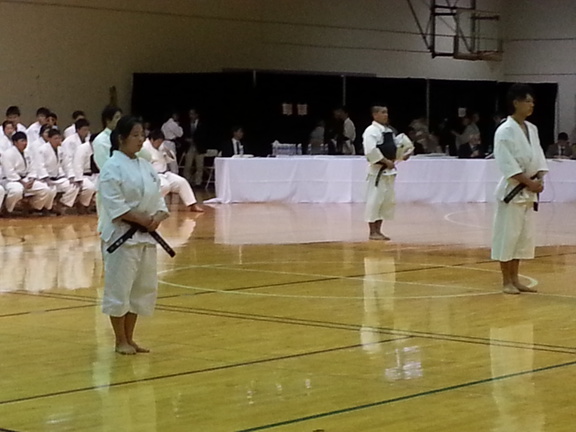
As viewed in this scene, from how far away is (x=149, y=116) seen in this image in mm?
25594

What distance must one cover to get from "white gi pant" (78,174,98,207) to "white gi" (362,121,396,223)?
567cm

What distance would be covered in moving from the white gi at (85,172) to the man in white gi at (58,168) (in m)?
0.10

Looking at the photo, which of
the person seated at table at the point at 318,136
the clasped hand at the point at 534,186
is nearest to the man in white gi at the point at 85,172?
the person seated at table at the point at 318,136

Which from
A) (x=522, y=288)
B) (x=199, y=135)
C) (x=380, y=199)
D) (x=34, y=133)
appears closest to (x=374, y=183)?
(x=380, y=199)

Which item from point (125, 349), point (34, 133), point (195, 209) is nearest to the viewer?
point (125, 349)

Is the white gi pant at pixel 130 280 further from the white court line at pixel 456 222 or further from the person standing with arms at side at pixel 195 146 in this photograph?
the person standing with arms at side at pixel 195 146

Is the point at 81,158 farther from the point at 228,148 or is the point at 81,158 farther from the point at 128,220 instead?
the point at 128,220

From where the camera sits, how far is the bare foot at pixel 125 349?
23.2 feet

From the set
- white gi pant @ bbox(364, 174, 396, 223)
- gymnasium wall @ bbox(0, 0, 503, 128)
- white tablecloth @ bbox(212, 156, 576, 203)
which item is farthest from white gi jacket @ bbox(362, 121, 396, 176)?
gymnasium wall @ bbox(0, 0, 503, 128)

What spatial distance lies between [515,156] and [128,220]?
373 centimetres

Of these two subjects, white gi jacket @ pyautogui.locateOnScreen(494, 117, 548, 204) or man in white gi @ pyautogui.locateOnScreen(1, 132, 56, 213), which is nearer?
white gi jacket @ pyautogui.locateOnScreen(494, 117, 548, 204)

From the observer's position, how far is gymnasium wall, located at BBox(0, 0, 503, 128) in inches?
920

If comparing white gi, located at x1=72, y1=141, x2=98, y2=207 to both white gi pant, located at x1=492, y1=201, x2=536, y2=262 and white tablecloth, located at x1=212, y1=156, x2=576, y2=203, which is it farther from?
white gi pant, located at x1=492, y1=201, x2=536, y2=262

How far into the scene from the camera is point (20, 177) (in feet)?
58.2
